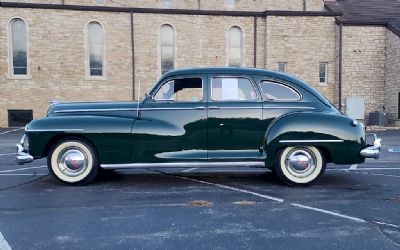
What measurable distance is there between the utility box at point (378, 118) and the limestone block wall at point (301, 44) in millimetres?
3925

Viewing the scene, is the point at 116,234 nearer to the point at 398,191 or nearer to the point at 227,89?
the point at 227,89

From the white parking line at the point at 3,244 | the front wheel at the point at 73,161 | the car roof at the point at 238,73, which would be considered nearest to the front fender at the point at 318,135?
the car roof at the point at 238,73

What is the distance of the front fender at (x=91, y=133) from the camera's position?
5316 millimetres

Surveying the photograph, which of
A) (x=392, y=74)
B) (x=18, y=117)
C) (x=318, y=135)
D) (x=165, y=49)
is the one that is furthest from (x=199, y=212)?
(x=392, y=74)

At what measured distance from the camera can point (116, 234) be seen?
3402mm

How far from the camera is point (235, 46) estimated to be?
23.1 meters

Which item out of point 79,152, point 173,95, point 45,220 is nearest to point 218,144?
point 173,95

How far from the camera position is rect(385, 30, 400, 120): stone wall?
71.5 feet

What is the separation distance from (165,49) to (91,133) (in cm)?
1788

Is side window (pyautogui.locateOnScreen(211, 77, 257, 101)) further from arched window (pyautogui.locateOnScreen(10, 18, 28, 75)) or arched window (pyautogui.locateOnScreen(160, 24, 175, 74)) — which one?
arched window (pyautogui.locateOnScreen(10, 18, 28, 75))

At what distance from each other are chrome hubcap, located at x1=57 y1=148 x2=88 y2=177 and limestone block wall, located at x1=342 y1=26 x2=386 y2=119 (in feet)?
68.6

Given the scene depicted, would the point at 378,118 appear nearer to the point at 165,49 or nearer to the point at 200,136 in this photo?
the point at 165,49

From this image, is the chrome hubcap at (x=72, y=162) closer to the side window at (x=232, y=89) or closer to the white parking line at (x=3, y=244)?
the white parking line at (x=3, y=244)

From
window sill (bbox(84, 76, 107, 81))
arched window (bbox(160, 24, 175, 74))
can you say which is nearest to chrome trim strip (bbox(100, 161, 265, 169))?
window sill (bbox(84, 76, 107, 81))
